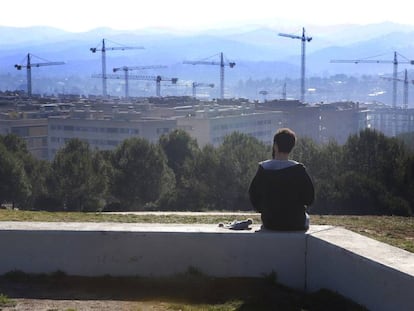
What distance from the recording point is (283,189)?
5.18m

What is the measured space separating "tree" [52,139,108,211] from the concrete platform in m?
24.3

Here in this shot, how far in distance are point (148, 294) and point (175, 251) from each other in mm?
434

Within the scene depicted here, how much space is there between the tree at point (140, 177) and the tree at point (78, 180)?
3.31 feet

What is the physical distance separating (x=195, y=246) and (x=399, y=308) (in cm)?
172

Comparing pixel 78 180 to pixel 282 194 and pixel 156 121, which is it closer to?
pixel 282 194

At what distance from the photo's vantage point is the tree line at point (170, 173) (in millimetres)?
28172

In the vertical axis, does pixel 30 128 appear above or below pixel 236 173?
below

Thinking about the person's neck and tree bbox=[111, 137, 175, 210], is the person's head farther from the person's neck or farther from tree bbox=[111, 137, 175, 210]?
tree bbox=[111, 137, 175, 210]

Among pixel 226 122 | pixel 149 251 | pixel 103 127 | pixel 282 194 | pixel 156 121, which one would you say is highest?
pixel 282 194

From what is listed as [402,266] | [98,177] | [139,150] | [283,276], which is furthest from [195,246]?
[139,150]

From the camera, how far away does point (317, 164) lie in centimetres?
3086

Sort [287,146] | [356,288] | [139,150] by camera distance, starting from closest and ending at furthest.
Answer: [356,288], [287,146], [139,150]

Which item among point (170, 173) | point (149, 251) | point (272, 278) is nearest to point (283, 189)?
point (272, 278)

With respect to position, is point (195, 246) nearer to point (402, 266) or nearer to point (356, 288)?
point (356, 288)
